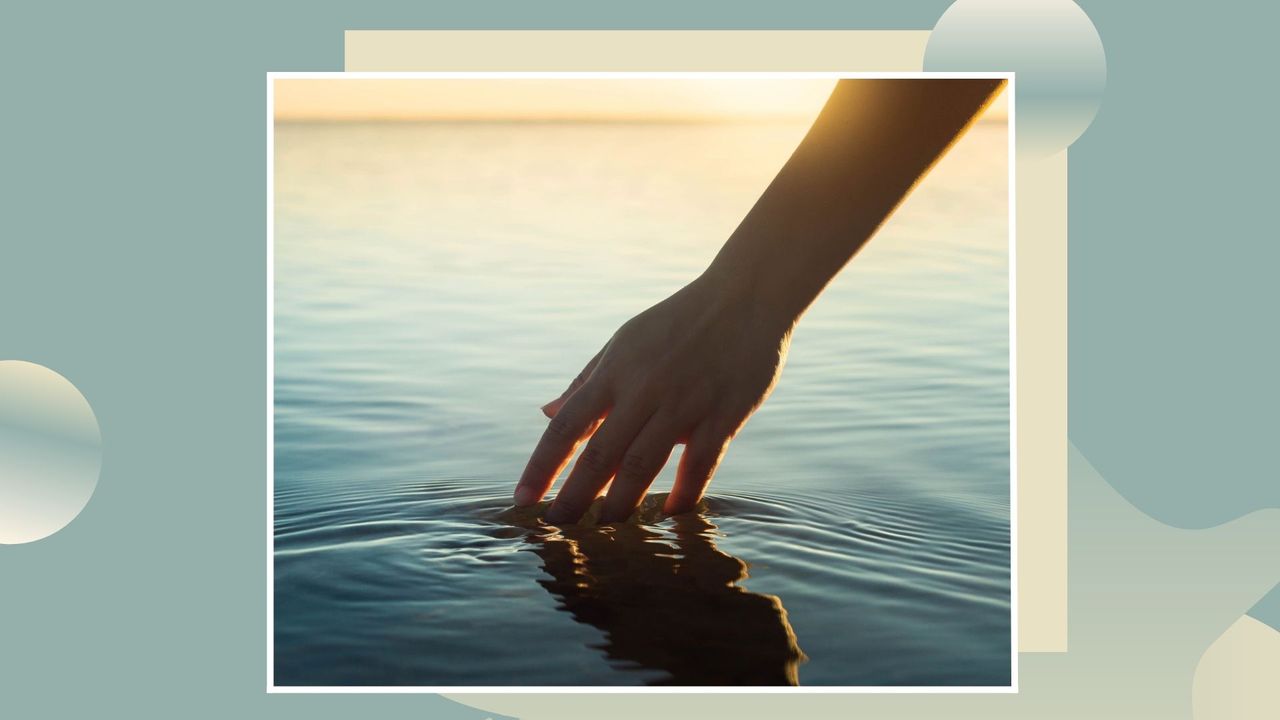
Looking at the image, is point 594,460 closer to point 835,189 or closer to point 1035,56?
point 835,189

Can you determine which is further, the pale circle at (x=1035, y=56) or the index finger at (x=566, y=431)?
the pale circle at (x=1035, y=56)

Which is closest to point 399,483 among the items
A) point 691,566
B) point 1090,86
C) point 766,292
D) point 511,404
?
point 511,404

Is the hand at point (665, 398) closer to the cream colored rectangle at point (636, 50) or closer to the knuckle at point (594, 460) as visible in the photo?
the knuckle at point (594, 460)

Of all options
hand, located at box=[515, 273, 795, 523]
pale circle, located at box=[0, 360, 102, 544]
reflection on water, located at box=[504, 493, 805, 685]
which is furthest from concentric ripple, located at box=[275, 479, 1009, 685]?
pale circle, located at box=[0, 360, 102, 544]

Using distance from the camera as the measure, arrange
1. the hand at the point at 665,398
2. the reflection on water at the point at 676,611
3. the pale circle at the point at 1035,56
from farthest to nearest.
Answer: the pale circle at the point at 1035,56 < the hand at the point at 665,398 < the reflection on water at the point at 676,611

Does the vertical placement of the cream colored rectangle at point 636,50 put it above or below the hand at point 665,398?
above

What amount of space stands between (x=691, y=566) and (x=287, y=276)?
3.97 feet

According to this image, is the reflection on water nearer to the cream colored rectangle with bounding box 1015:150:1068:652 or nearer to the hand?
the hand

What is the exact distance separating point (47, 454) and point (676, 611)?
1341 millimetres

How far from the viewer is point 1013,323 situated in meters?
2.34

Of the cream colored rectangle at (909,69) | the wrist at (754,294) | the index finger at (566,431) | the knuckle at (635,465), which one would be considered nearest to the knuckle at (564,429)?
the index finger at (566,431)

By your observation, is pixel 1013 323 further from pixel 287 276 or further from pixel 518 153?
pixel 287 276

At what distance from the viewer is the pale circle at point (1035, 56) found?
2336 mm

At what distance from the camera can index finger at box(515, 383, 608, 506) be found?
214 centimetres
